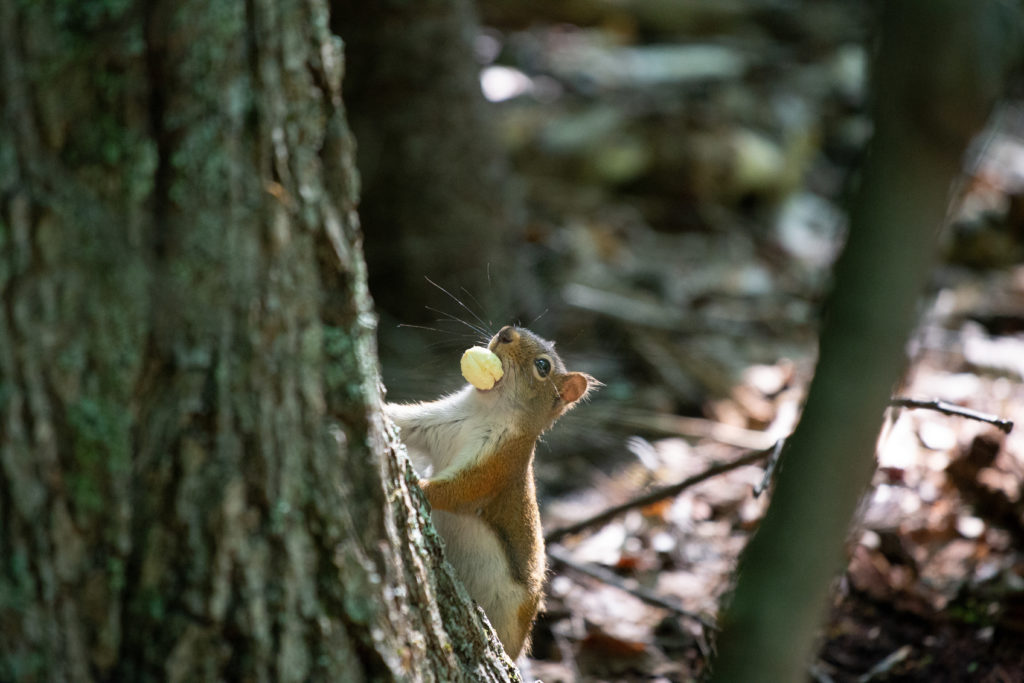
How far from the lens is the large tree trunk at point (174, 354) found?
1.40 metres

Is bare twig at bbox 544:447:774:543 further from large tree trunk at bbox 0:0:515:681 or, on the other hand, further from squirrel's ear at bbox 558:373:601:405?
large tree trunk at bbox 0:0:515:681

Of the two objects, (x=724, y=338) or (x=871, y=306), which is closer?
(x=871, y=306)

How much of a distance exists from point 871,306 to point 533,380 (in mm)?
2154

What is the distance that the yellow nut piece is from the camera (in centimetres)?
306

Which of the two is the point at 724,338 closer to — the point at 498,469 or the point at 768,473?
the point at 498,469

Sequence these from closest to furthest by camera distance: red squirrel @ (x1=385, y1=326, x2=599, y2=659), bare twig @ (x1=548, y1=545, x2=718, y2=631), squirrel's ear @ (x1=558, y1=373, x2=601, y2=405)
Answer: red squirrel @ (x1=385, y1=326, x2=599, y2=659) → bare twig @ (x1=548, y1=545, x2=718, y2=631) → squirrel's ear @ (x1=558, y1=373, x2=601, y2=405)

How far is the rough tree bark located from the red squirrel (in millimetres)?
1459

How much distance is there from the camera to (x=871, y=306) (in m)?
1.17

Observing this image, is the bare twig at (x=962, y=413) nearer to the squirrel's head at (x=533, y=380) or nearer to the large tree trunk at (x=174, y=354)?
the squirrel's head at (x=533, y=380)

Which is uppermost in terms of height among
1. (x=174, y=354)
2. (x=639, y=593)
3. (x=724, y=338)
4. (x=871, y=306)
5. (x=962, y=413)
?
(x=871, y=306)

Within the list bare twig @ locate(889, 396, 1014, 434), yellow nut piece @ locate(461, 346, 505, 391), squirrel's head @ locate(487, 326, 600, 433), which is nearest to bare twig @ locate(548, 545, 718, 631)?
squirrel's head @ locate(487, 326, 600, 433)

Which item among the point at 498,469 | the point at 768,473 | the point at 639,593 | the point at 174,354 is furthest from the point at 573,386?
the point at 174,354

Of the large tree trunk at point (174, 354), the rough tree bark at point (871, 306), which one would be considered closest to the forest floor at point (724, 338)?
the rough tree bark at point (871, 306)

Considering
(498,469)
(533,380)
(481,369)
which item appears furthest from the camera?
(533,380)
